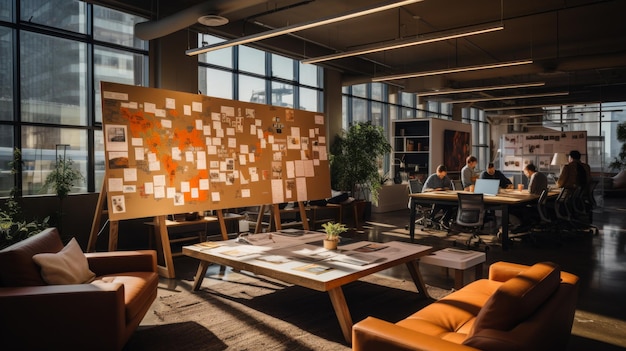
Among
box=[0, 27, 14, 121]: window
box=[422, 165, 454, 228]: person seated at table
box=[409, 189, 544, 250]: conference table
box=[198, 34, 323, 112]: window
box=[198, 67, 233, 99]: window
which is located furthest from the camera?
box=[422, 165, 454, 228]: person seated at table

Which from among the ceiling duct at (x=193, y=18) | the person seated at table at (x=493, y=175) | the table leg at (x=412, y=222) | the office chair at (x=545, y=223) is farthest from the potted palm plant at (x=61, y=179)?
the person seated at table at (x=493, y=175)

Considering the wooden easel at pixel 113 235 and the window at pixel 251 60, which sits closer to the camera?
the wooden easel at pixel 113 235

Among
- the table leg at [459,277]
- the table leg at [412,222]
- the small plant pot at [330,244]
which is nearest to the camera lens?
the table leg at [459,277]

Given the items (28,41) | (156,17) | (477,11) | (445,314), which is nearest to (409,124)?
(477,11)

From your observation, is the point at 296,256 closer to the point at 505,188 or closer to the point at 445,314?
the point at 445,314

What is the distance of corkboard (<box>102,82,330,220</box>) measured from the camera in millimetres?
5270

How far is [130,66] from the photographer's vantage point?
25.6 ft

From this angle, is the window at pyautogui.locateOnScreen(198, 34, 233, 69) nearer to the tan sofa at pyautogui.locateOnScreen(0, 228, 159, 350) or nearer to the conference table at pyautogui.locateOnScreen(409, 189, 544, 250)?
the conference table at pyautogui.locateOnScreen(409, 189, 544, 250)

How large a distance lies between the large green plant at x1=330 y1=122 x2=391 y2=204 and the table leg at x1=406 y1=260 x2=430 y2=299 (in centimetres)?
596

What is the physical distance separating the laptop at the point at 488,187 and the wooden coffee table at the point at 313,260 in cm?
412

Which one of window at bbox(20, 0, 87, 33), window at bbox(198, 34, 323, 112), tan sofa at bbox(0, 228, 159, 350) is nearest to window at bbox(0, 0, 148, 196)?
window at bbox(20, 0, 87, 33)

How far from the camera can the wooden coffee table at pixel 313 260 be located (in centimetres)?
366

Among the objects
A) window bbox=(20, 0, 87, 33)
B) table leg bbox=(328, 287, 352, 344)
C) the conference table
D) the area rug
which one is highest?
window bbox=(20, 0, 87, 33)

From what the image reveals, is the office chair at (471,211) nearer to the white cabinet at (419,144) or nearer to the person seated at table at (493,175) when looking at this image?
the person seated at table at (493,175)
